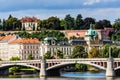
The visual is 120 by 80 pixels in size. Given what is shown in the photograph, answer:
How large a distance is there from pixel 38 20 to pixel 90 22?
11467 millimetres

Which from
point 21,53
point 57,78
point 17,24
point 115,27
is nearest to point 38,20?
point 17,24

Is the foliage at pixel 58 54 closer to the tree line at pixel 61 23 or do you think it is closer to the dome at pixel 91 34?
the dome at pixel 91 34

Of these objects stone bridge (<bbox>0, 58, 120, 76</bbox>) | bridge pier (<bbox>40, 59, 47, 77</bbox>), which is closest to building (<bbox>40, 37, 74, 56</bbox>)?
stone bridge (<bbox>0, 58, 120, 76</bbox>)

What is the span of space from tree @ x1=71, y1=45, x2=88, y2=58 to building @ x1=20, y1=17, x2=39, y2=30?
31.9m

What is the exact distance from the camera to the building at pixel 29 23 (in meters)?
175

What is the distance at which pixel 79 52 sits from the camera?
139m

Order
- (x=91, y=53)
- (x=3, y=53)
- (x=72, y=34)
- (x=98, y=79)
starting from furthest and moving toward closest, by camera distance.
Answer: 1. (x=72, y=34)
2. (x=3, y=53)
3. (x=91, y=53)
4. (x=98, y=79)

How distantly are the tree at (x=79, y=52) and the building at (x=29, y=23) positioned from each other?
1256 inches

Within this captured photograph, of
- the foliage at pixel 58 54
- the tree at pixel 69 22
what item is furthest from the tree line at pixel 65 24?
the foliage at pixel 58 54

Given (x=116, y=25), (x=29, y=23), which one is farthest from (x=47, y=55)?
(x=116, y=25)

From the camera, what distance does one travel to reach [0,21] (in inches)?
6845

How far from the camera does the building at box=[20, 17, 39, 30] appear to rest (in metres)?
175

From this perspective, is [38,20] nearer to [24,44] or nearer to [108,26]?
[108,26]

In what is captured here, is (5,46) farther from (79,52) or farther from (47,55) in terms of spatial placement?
(79,52)
